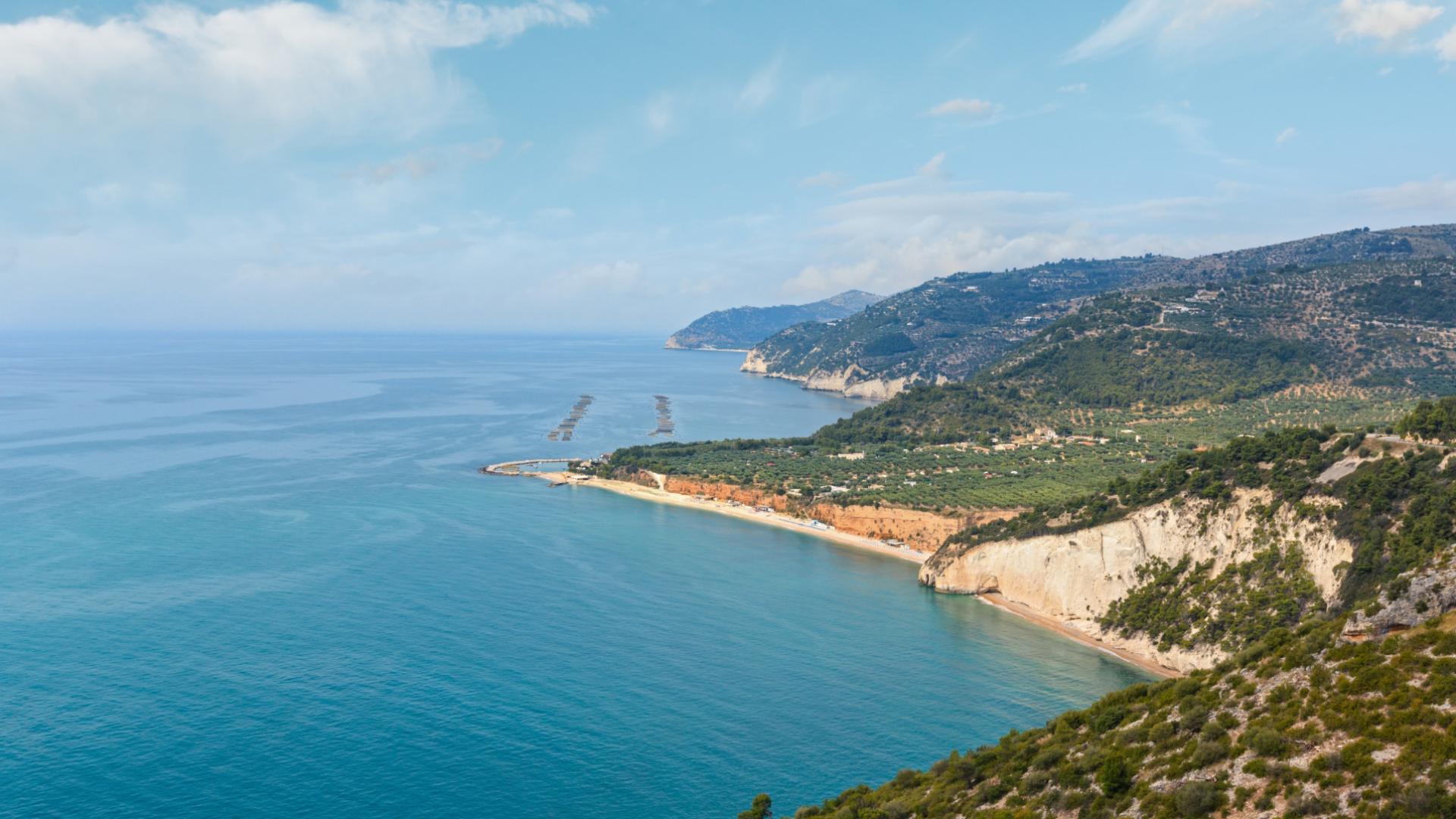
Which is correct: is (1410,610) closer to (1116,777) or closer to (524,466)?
(1116,777)

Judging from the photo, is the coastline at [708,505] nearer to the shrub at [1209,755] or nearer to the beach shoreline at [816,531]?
the beach shoreline at [816,531]

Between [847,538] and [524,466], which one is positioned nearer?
[847,538]

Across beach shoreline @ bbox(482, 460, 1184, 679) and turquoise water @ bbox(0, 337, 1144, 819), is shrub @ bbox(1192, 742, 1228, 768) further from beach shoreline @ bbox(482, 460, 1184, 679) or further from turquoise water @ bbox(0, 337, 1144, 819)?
beach shoreline @ bbox(482, 460, 1184, 679)

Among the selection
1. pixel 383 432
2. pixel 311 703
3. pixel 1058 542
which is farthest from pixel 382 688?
pixel 383 432

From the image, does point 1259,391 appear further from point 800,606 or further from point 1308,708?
point 1308,708

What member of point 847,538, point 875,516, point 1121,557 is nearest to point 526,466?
point 847,538

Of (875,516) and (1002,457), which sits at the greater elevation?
(1002,457)
